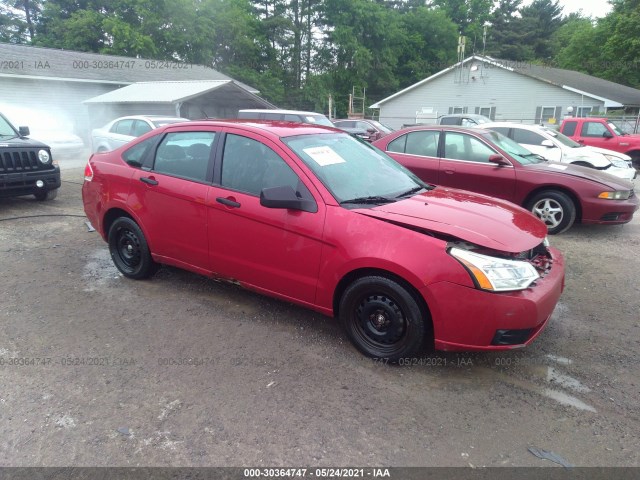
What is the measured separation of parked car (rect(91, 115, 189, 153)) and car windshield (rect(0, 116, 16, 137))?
120 inches

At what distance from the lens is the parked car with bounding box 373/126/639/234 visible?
645 centimetres

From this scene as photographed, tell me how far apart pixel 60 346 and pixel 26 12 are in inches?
→ 1919

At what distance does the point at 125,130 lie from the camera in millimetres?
11461

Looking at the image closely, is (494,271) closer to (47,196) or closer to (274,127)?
(274,127)

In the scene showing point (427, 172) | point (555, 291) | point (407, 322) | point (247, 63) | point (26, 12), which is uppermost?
point (26, 12)

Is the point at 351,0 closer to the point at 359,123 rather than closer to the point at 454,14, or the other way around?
the point at 454,14

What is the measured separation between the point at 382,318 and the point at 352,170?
128 cm

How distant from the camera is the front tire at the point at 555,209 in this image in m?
6.57

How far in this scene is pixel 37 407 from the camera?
2854mm

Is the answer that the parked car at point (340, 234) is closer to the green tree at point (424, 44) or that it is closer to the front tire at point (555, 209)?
the front tire at point (555, 209)

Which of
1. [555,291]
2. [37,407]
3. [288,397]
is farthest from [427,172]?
[37,407]

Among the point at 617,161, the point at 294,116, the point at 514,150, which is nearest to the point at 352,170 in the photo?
the point at 514,150

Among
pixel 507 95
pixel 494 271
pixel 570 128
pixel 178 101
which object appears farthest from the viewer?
pixel 507 95

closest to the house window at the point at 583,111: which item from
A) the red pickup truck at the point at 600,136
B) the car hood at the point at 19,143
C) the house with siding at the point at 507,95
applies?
the house with siding at the point at 507,95
